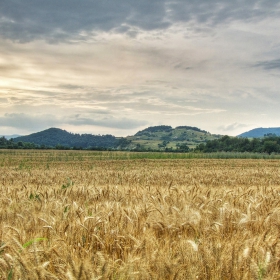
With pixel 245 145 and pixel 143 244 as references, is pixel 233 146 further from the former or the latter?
pixel 143 244

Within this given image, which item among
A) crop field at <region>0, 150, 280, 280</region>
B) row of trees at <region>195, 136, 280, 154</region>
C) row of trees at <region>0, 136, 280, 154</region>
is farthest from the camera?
row of trees at <region>0, 136, 280, 154</region>

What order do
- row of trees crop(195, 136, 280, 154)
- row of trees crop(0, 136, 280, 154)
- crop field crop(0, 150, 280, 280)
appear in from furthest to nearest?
row of trees crop(0, 136, 280, 154), row of trees crop(195, 136, 280, 154), crop field crop(0, 150, 280, 280)

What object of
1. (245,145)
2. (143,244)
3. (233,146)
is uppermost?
(245,145)

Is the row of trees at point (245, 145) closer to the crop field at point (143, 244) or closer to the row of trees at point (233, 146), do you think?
the row of trees at point (233, 146)

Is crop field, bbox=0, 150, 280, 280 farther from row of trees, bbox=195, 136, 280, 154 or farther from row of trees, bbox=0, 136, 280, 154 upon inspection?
row of trees, bbox=0, 136, 280, 154

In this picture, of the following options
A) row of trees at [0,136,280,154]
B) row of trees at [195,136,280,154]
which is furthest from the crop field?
row of trees at [0,136,280,154]

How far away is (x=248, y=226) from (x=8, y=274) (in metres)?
2.99

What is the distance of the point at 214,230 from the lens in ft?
11.6

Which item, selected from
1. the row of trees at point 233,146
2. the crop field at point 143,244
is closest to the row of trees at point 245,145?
the row of trees at point 233,146

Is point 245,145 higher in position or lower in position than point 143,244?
higher

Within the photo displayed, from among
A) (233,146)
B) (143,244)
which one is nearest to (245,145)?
(233,146)

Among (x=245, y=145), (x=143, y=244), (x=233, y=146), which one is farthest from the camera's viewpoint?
(x=233, y=146)

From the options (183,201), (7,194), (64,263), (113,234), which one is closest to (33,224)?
(113,234)

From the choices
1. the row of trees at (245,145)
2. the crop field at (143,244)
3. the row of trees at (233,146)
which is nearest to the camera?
the crop field at (143,244)
